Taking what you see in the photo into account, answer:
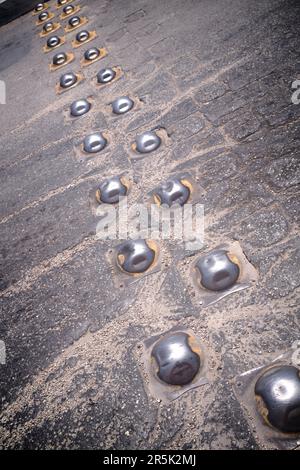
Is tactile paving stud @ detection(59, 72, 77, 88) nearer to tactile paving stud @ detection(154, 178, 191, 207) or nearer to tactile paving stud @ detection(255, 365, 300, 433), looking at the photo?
tactile paving stud @ detection(154, 178, 191, 207)

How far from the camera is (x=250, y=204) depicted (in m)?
1.57

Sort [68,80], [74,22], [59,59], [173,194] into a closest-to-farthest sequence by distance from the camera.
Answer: [173,194]
[68,80]
[59,59]
[74,22]

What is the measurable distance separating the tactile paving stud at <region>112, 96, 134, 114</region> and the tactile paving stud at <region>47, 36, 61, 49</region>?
210cm

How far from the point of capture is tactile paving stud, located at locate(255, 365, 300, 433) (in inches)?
38.5

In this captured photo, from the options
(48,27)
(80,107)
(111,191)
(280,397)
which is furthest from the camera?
(48,27)

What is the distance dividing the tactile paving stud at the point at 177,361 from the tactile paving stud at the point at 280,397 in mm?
242

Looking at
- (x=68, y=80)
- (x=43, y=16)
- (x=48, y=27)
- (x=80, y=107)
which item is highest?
(x=43, y=16)

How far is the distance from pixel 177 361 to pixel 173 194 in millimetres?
910

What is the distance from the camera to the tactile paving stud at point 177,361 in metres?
1.17

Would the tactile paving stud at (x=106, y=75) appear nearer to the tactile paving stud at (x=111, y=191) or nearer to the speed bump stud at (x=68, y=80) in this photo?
the speed bump stud at (x=68, y=80)

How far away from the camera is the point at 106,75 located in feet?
9.37

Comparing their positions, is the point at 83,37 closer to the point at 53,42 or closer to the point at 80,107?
the point at 53,42

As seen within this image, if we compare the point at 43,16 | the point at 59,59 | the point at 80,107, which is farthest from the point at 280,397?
the point at 43,16
